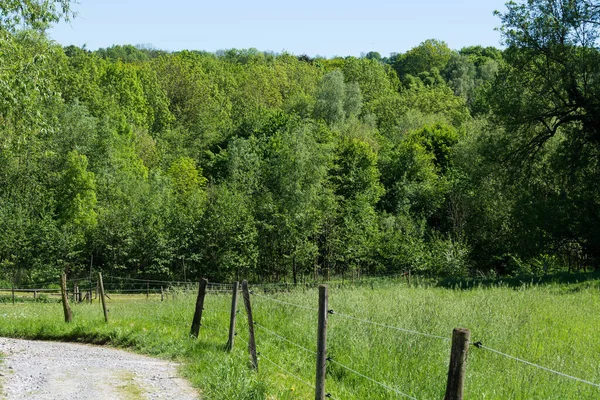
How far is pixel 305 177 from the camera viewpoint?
5509cm

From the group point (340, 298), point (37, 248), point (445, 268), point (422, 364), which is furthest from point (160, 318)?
point (37, 248)

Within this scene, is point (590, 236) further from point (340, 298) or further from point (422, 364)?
point (422, 364)

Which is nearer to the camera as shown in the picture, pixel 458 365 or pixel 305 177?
pixel 458 365

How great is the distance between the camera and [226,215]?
173ft

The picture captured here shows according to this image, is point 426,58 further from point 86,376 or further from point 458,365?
point 458,365

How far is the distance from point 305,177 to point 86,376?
44.9 meters

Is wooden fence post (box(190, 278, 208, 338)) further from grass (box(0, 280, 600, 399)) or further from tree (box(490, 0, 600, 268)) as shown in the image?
tree (box(490, 0, 600, 268))

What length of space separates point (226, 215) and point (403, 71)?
89.1 m

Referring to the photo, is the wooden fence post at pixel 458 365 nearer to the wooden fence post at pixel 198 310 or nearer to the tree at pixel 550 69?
the wooden fence post at pixel 198 310

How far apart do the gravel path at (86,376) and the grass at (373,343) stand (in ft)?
1.52

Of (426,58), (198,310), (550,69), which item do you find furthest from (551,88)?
(426,58)

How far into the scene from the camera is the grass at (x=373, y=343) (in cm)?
842

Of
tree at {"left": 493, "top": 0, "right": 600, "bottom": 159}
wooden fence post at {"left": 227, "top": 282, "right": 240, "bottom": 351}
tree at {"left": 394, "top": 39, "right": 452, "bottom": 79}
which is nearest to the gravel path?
wooden fence post at {"left": 227, "top": 282, "right": 240, "bottom": 351}

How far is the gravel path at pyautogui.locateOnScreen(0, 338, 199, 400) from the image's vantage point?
371 inches
